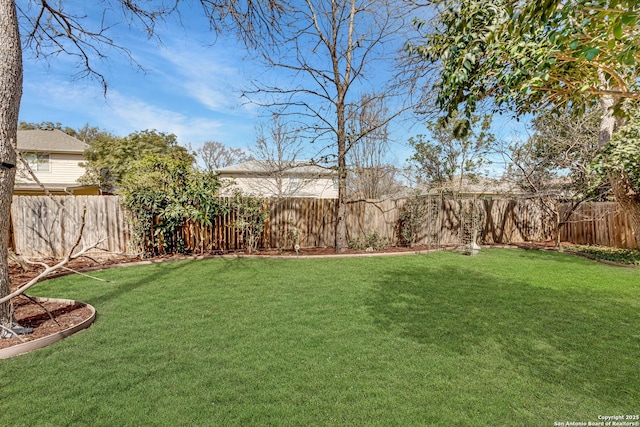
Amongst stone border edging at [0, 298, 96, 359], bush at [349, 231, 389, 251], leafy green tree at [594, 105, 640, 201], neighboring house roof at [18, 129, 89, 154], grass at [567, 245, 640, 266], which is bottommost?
grass at [567, 245, 640, 266]

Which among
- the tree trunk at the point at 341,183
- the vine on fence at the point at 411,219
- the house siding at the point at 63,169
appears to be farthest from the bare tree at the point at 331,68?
the house siding at the point at 63,169

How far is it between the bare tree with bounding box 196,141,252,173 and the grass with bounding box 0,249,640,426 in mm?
23491

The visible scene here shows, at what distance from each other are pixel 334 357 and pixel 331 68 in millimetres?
8839

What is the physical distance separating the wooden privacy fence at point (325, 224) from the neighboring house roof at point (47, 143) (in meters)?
12.4

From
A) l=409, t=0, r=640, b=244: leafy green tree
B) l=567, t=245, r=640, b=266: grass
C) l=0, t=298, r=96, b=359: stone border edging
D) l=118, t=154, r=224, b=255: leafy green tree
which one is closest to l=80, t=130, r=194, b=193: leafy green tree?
l=118, t=154, r=224, b=255: leafy green tree

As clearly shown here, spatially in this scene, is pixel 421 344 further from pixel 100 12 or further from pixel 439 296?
pixel 100 12

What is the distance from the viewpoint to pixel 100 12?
5.62 metres

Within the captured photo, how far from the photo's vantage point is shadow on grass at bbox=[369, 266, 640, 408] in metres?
2.77

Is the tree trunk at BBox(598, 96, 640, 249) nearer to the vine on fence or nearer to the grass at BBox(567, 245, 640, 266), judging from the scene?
the grass at BBox(567, 245, 640, 266)

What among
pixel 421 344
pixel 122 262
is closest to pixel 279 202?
pixel 122 262

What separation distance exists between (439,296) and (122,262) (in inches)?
277

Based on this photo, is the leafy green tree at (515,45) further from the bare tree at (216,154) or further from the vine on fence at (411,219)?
the bare tree at (216,154)

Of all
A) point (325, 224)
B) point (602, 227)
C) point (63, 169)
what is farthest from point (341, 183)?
point (63, 169)

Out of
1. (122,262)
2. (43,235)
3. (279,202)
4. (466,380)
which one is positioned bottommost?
(466,380)
